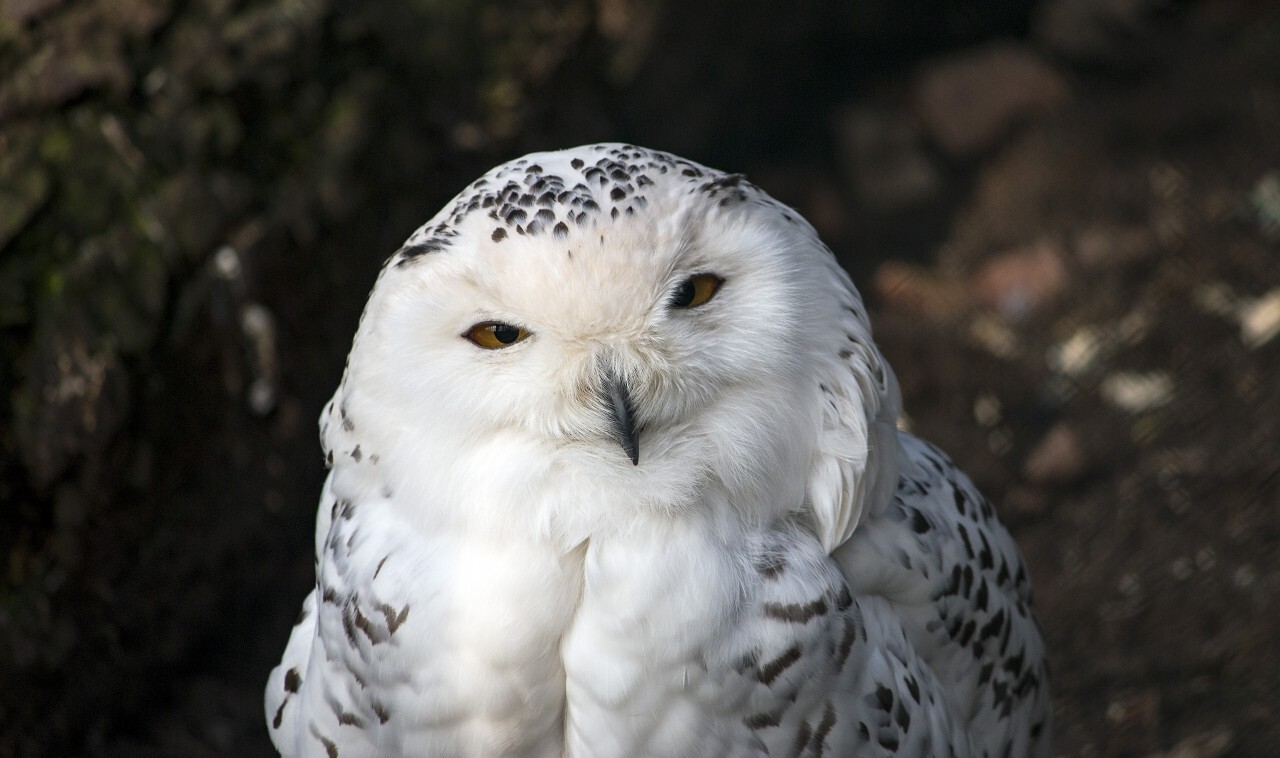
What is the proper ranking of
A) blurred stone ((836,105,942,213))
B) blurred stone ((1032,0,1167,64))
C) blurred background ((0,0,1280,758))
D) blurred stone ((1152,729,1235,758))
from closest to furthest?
blurred background ((0,0,1280,758)), blurred stone ((1152,729,1235,758)), blurred stone ((836,105,942,213)), blurred stone ((1032,0,1167,64))

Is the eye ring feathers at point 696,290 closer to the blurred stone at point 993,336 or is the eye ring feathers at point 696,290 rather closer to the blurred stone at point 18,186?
the blurred stone at point 18,186

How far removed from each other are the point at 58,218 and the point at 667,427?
1486 millimetres

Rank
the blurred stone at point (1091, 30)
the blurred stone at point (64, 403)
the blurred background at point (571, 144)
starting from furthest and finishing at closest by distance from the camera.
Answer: the blurred stone at point (1091, 30)
the blurred background at point (571, 144)
the blurred stone at point (64, 403)

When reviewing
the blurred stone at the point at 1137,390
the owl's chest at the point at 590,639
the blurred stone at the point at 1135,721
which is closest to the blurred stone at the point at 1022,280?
the blurred stone at the point at 1137,390

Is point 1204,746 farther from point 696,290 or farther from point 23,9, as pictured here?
point 23,9

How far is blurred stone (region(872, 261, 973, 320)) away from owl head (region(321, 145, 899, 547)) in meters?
2.13

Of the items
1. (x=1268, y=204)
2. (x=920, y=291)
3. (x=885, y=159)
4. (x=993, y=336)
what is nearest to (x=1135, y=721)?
(x=993, y=336)

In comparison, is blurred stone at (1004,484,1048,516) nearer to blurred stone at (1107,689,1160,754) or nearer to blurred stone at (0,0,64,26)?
blurred stone at (1107,689,1160,754)

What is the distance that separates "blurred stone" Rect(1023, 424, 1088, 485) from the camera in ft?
9.72

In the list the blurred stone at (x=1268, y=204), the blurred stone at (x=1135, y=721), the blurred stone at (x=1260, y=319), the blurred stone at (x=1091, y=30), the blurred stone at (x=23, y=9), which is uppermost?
the blurred stone at (x=23, y=9)

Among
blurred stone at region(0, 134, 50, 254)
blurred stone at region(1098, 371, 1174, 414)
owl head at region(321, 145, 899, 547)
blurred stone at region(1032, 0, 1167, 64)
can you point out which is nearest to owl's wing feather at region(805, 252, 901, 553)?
owl head at region(321, 145, 899, 547)

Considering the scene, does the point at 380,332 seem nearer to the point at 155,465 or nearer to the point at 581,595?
the point at 581,595

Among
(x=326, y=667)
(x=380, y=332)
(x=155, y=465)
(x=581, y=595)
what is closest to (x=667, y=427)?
(x=581, y=595)

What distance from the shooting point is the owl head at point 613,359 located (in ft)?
4.00
